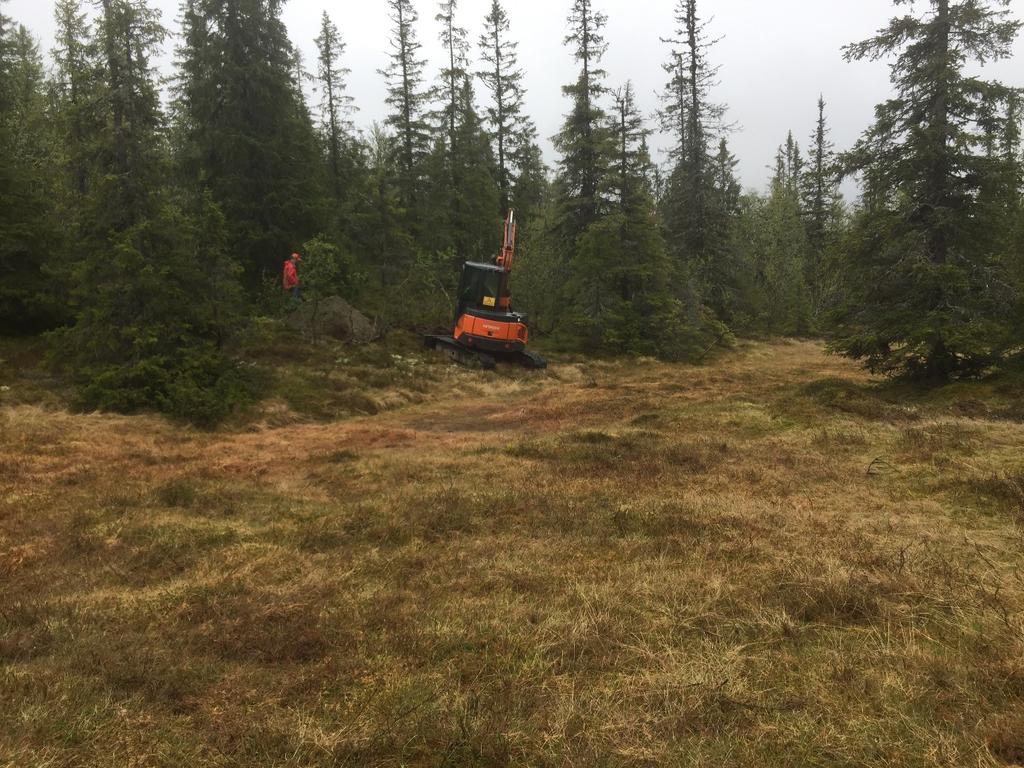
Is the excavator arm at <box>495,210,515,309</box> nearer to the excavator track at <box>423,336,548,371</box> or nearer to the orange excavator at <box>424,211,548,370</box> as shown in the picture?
the orange excavator at <box>424,211,548,370</box>

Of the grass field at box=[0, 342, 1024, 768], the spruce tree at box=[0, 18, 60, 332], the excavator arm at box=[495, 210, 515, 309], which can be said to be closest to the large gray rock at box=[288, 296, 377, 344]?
the excavator arm at box=[495, 210, 515, 309]

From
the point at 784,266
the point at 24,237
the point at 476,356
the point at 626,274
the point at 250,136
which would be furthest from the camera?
the point at 784,266

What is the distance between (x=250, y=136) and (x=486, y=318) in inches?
445

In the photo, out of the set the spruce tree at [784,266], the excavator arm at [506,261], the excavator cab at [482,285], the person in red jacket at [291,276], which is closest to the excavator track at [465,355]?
the excavator cab at [482,285]

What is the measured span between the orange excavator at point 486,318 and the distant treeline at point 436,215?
12.3 ft

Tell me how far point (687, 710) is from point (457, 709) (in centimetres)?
125

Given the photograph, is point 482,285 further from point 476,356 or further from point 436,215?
point 436,215

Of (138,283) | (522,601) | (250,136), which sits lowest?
(522,601)

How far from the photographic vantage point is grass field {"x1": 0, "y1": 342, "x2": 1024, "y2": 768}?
310cm

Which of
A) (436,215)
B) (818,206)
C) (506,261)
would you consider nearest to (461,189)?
(436,215)

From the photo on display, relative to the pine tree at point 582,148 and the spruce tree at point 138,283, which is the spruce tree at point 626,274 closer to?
the pine tree at point 582,148

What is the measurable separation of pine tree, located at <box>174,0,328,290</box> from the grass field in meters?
13.8

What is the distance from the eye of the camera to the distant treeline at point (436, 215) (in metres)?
13.7

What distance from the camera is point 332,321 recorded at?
21078 mm
